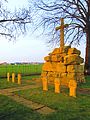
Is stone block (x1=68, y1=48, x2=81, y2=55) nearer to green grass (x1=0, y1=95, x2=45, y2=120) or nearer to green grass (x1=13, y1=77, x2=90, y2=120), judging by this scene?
green grass (x1=13, y1=77, x2=90, y2=120)

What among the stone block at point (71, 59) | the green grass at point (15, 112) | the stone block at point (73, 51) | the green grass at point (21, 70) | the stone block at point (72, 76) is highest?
the stone block at point (73, 51)

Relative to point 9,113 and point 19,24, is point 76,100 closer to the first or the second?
point 9,113

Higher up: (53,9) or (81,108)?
(53,9)

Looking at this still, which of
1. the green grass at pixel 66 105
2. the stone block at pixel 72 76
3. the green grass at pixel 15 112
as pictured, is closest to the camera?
the green grass at pixel 15 112

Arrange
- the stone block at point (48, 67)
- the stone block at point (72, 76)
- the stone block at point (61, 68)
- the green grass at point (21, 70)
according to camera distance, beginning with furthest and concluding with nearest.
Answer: the green grass at point (21, 70) < the stone block at point (48, 67) < the stone block at point (61, 68) < the stone block at point (72, 76)

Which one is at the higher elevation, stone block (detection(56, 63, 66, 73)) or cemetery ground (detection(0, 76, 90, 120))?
stone block (detection(56, 63, 66, 73))

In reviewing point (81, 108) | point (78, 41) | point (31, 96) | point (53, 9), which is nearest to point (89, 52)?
point (78, 41)

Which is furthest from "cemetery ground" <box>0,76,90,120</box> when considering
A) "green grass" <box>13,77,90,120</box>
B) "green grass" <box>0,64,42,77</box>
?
"green grass" <box>0,64,42,77</box>

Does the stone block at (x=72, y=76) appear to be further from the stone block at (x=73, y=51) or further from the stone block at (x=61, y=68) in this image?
the stone block at (x=73, y=51)

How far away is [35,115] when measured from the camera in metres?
7.45

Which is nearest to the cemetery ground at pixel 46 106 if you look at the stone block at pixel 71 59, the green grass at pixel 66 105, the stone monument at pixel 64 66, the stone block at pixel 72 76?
the green grass at pixel 66 105

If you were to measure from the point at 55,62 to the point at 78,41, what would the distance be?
7503 mm

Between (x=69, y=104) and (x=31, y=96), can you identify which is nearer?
(x=69, y=104)

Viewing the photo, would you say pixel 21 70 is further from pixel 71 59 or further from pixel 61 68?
pixel 71 59
